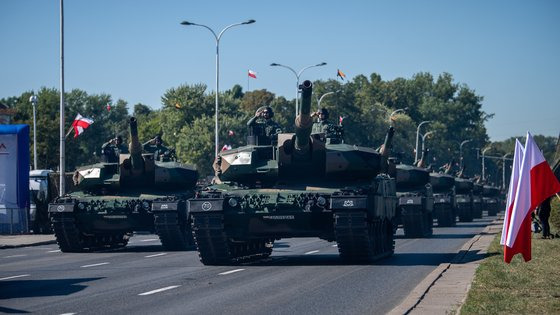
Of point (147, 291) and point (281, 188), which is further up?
point (281, 188)

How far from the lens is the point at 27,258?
26.7 m

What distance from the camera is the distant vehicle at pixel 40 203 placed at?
134 ft

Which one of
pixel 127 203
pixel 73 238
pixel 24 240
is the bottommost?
pixel 24 240

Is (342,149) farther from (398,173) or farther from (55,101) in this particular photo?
(55,101)

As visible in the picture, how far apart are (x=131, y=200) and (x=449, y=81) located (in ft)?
394

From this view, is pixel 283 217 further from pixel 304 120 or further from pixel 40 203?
pixel 40 203

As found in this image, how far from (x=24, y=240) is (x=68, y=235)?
7.62m

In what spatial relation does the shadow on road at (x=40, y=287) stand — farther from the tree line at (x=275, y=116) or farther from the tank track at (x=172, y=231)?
the tree line at (x=275, y=116)

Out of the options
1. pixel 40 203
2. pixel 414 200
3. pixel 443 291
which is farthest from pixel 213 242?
pixel 40 203

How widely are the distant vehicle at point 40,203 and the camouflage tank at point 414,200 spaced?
13564mm

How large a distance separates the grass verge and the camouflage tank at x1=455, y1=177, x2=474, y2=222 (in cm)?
3471

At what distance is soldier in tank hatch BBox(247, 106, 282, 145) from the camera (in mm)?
24797

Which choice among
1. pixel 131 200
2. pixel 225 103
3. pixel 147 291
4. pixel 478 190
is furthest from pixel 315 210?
pixel 225 103

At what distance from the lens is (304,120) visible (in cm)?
2181
